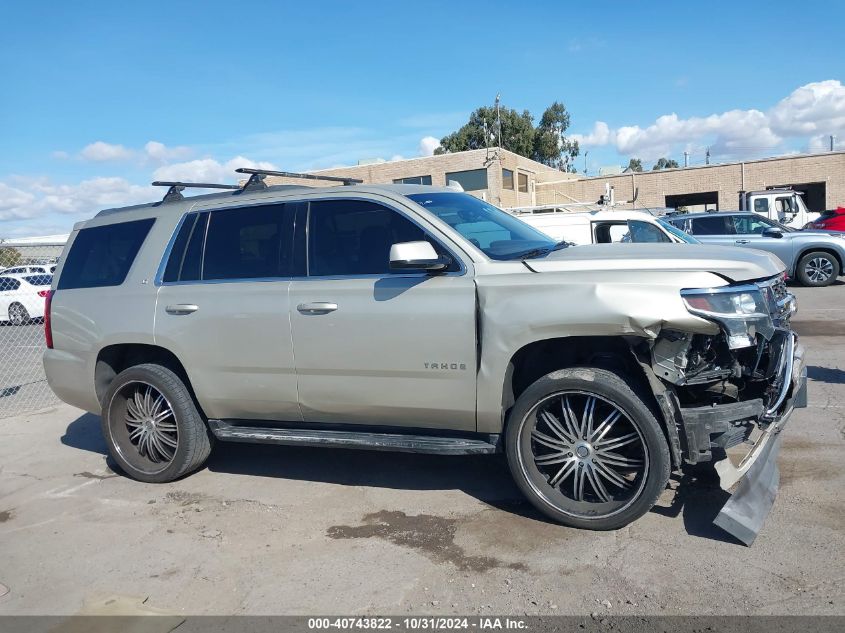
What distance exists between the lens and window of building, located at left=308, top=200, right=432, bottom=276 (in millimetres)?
4582

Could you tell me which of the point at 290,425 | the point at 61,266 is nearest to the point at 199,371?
the point at 290,425

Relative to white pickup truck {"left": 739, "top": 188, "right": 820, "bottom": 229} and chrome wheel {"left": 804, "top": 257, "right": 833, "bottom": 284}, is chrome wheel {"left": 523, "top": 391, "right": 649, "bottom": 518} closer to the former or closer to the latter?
chrome wheel {"left": 804, "top": 257, "right": 833, "bottom": 284}

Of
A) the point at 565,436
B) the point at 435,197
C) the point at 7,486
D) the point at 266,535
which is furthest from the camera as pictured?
the point at 7,486

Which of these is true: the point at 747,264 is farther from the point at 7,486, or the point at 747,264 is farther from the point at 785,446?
the point at 7,486

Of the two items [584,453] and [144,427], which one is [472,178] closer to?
[144,427]

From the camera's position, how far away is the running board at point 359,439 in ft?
14.1

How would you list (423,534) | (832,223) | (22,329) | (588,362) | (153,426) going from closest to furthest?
(423,534), (588,362), (153,426), (22,329), (832,223)

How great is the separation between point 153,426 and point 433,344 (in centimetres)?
254

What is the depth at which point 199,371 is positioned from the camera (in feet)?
16.8

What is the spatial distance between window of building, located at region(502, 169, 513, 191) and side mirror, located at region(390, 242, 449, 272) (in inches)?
1324

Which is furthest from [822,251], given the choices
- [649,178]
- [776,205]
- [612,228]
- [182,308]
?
[649,178]

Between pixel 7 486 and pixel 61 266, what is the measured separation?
1.85m

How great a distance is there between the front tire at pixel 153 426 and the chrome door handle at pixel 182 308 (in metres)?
0.48

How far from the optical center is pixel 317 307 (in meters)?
4.61
